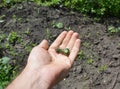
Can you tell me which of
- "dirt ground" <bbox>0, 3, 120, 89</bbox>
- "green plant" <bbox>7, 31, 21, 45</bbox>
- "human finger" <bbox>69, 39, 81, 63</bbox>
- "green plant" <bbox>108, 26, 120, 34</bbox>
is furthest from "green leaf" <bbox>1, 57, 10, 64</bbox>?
"green plant" <bbox>108, 26, 120, 34</bbox>

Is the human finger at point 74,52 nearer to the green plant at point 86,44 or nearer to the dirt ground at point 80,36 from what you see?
the dirt ground at point 80,36

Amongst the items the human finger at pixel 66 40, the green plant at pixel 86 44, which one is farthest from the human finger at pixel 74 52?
the green plant at pixel 86 44

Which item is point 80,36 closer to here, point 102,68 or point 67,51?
point 102,68

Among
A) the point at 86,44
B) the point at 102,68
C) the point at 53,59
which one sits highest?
the point at 53,59

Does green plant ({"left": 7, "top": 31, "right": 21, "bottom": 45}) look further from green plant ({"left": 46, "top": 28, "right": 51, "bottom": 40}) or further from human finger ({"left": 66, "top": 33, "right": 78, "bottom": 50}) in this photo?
human finger ({"left": 66, "top": 33, "right": 78, "bottom": 50})

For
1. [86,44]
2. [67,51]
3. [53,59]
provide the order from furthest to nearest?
1. [86,44]
2. [67,51]
3. [53,59]

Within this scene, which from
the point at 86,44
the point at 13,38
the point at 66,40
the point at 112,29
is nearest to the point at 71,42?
the point at 66,40
